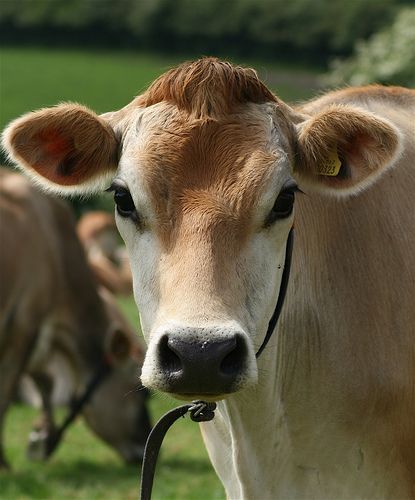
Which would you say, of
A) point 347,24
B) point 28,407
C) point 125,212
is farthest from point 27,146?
point 347,24

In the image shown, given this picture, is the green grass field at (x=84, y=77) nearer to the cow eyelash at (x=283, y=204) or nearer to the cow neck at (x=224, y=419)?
the cow neck at (x=224, y=419)

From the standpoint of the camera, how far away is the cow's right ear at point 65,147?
4152 mm

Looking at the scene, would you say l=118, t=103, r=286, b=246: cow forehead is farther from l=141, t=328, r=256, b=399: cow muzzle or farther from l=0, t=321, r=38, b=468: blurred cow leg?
l=0, t=321, r=38, b=468: blurred cow leg

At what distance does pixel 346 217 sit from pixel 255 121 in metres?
0.74

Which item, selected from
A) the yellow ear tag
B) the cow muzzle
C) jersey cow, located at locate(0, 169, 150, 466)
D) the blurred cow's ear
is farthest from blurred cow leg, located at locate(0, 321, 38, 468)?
the cow muzzle

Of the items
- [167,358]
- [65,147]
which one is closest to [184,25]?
[65,147]

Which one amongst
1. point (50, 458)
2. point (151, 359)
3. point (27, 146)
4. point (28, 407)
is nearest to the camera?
point (151, 359)

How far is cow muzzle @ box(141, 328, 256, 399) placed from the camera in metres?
3.37

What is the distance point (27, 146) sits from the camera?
4250 millimetres

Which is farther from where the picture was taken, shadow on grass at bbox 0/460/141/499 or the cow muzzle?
shadow on grass at bbox 0/460/141/499

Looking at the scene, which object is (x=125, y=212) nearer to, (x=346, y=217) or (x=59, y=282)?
(x=346, y=217)

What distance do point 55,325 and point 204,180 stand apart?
7061mm

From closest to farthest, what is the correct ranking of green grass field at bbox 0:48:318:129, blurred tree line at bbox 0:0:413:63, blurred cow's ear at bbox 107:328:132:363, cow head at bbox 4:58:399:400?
cow head at bbox 4:58:399:400 < blurred cow's ear at bbox 107:328:132:363 < green grass field at bbox 0:48:318:129 < blurred tree line at bbox 0:0:413:63

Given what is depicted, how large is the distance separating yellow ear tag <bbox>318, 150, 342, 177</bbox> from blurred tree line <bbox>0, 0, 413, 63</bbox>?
3692 centimetres
